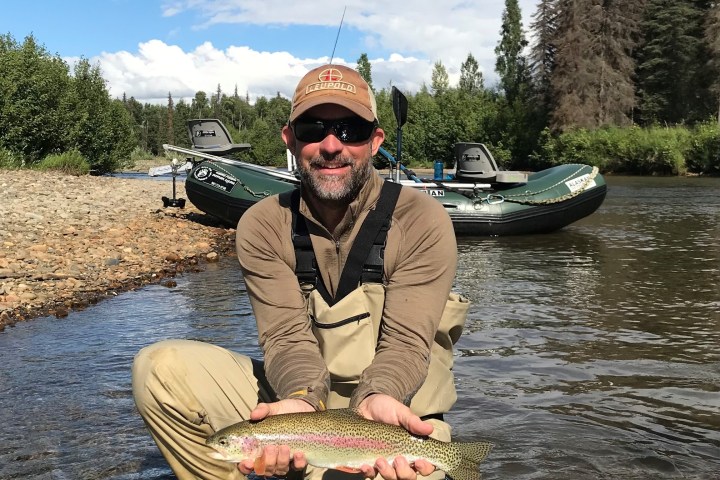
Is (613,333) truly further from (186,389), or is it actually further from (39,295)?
(39,295)

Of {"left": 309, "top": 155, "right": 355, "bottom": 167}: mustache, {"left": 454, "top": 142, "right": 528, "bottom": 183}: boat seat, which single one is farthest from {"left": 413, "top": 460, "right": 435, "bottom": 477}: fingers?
{"left": 454, "top": 142, "right": 528, "bottom": 183}: boat seat

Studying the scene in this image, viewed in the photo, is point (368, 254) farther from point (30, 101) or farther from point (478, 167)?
point (30, 101)

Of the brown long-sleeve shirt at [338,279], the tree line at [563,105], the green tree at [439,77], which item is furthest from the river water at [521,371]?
the green tree at [439,77]

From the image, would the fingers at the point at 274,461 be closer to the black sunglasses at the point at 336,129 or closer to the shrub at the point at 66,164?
the black sunglasses at the point at 336,129

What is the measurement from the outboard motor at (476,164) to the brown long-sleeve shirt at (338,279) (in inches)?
494

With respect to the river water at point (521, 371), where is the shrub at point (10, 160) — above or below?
above

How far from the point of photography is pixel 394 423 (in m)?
2.55

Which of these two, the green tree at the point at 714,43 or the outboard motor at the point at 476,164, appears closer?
the outboard motor at the point at 476,164

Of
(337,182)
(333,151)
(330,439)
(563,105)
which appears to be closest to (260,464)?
(330,439)

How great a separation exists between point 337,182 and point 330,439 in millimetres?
1036

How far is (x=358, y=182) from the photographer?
2996 mm

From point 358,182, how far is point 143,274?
7310mm

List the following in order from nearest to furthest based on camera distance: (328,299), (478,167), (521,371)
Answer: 1. (328,299)
2. (521,371)
3. (478,167)

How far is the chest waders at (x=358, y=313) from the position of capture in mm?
2930
